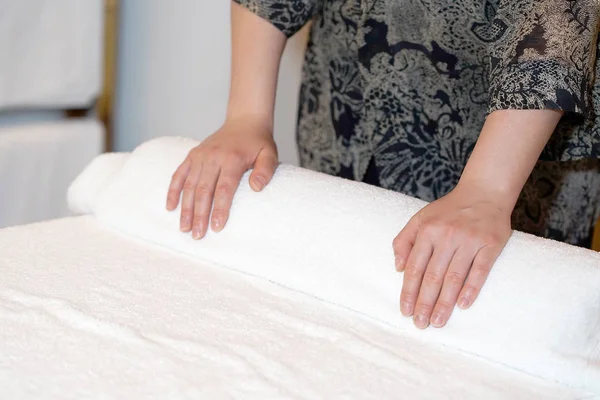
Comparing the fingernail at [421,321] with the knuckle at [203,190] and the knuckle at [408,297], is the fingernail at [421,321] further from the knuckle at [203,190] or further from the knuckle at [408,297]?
the knuckle at [203,190]

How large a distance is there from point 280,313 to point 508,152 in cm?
31

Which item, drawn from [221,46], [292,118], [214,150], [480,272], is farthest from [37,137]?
[480,272]

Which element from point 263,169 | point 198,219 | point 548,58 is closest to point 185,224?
point 198,219

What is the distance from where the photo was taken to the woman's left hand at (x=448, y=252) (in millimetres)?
795

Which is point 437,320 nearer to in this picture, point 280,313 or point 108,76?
point 280,313

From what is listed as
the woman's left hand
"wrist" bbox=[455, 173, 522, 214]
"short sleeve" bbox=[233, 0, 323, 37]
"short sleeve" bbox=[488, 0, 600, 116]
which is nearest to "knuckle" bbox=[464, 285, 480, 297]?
the woman's left hand

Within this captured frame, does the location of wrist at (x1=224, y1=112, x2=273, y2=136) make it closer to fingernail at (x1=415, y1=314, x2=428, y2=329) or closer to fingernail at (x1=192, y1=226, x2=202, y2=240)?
fingernail at (x1=192, y1=226, x2=202, y2=240)

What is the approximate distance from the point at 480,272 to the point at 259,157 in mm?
369

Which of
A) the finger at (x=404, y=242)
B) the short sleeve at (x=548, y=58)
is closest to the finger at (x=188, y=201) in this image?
the finger at (x=404, y=242)

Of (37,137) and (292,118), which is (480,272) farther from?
(37,137)

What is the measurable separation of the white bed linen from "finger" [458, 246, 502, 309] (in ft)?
0.18

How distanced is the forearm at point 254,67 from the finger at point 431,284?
43 cm

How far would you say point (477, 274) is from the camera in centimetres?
79

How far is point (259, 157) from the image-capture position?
105 centimetres
